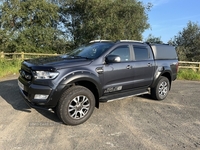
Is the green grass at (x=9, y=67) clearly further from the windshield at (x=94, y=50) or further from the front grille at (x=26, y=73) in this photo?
the windshield at (x=94, y=50)

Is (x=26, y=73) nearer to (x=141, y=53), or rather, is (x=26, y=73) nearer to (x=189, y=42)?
(x=141, y=53)

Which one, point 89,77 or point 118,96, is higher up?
point 89,77

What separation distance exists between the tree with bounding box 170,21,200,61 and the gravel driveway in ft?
72.3

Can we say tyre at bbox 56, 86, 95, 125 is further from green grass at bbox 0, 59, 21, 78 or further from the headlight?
green grass at bbox 0, 59, 21, 78

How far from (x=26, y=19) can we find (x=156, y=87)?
18.5 m

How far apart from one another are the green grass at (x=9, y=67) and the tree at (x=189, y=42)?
20.5 meters

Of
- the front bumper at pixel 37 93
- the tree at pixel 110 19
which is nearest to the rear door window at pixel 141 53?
the front bumper at pixel 37 93

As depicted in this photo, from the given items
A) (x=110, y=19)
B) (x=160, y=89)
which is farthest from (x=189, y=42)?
(x=160, y=89)

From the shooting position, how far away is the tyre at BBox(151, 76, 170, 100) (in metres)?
5.82

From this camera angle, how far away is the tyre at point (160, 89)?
582 centimetres

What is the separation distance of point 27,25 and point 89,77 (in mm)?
18816

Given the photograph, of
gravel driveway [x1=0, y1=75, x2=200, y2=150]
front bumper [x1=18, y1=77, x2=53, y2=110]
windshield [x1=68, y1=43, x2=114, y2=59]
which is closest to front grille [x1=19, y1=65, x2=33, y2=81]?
front bumper [x1=18, y1=77, x2=53, y2=110]

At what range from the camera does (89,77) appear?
4098mm

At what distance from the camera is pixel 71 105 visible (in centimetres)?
401
